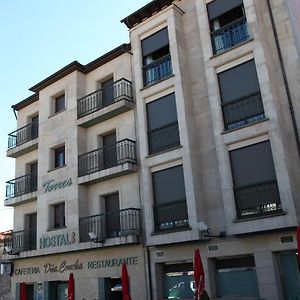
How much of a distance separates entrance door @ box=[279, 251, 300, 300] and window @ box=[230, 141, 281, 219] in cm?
148

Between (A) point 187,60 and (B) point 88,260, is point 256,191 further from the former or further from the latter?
(B) point 88,260

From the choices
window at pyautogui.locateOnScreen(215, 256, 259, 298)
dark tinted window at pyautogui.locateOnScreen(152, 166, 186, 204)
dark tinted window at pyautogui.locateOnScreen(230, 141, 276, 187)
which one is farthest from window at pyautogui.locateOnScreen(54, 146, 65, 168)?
window at pyautogui.locateOnScreen(215, 256, 259, 298)

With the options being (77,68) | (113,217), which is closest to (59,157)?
(77,68)

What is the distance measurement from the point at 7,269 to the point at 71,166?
23.0ft

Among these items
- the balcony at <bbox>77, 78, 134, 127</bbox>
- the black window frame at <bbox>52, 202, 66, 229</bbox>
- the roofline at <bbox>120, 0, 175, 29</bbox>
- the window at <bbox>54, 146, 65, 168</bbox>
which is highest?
the roofline at <bbox>120, 0, 175, 29</bbox>

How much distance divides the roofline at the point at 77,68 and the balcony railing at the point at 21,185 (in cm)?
449

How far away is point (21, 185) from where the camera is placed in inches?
897

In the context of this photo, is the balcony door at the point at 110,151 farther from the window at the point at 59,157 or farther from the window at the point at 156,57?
the window at the point at 156,57

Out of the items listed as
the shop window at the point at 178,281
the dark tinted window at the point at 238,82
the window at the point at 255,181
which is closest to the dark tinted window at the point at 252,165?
the window at the point at 255,181

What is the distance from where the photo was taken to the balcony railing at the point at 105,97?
1845 centimetres

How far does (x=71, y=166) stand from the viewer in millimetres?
19516

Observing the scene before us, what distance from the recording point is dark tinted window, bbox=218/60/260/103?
14539 mm

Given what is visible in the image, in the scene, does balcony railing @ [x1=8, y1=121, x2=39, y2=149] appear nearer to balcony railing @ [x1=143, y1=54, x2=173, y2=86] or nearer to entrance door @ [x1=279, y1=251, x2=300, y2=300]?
balcony railing @ [x1=143, y1=54, x2=173, y2=86]

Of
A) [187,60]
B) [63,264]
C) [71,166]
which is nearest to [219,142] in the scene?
[187,60]
